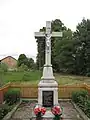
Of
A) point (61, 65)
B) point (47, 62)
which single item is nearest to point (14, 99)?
point (47, 62)

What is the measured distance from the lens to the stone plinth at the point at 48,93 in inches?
551

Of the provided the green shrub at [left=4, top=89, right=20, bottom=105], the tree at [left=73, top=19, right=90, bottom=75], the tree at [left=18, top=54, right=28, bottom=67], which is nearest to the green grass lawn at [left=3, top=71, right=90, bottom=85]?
the tree at [left=73, top=19, right=90, bottom=75]

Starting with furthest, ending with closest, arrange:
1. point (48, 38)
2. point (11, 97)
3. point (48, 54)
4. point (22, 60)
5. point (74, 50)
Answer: point (22, 60), point (74, 50), point (11, 97), point (48, 38), point (48, 54)

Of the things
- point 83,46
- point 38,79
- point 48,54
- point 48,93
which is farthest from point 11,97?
point 83,46

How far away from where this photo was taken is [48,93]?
14.1 metres

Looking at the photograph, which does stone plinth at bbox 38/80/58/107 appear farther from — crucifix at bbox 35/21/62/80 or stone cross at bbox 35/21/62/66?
stone cross at bbox 35/21/62/66

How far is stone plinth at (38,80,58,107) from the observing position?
46.0 feet

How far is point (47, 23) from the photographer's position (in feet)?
48.7

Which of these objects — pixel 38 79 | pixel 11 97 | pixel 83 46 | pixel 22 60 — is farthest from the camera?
pixel 22 60

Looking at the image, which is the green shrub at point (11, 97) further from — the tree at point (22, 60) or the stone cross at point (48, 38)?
the tree at point (22, 60)

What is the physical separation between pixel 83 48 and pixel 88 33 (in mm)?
2952

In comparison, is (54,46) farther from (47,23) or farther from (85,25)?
(47,23)

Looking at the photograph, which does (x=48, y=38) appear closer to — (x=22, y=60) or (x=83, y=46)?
(x=83, y=46)

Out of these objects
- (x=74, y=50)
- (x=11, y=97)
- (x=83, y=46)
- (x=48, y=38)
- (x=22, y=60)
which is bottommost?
(x=11, y=97)
